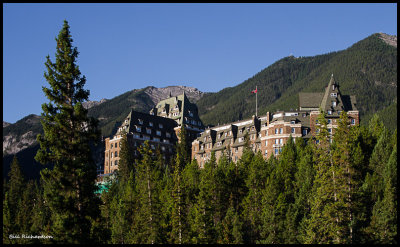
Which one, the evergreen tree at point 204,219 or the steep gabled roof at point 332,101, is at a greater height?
the steep gabled roof at point 332,101

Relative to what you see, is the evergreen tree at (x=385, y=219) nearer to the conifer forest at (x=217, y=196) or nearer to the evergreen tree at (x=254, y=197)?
the conifer forest at (x=217, y=196)

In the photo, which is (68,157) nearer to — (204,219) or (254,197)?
(204,219)

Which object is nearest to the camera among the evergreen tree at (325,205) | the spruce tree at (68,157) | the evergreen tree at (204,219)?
the spruce tree at (68,157)

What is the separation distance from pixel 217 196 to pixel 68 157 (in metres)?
43.7

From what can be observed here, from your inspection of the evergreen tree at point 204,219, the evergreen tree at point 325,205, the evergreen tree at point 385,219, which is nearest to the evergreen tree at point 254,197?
the evergreen tree at point 204,219

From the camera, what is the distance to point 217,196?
7669cm

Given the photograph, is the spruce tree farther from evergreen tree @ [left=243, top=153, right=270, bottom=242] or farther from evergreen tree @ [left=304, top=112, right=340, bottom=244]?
evergreen tree @ [left=243, top=153, right=270, bottom=242]

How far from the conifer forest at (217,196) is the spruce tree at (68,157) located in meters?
0.07

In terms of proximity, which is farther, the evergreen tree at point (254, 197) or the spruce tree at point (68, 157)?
the evergreen tree at point (254, 197)

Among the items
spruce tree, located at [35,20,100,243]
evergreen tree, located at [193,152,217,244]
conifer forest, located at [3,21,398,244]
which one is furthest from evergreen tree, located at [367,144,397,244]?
spruce tree, located at [35,20,100,243]

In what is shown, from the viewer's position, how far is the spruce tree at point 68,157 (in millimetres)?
34594

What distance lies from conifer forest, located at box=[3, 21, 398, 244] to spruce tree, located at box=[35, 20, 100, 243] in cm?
7

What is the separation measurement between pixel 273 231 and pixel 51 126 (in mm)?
40908

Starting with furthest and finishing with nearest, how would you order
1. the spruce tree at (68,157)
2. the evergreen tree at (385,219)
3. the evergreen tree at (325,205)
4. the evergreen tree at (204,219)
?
the evergreen tree at (204,219), the evergreen tree at (385,219), the evergreen tree at (325,205), the spruce tree at (68,157)
